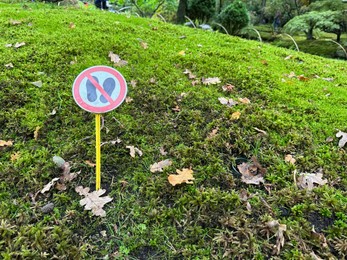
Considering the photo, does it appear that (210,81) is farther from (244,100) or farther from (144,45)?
(144,45)

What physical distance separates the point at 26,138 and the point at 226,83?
2020mm

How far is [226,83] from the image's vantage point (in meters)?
3.11

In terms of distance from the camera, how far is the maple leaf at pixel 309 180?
1.95 meters

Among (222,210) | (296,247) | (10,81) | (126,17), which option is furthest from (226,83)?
(126,17)

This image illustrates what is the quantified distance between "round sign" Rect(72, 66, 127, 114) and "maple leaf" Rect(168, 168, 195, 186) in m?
0.62

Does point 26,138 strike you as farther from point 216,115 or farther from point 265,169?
point 265,169

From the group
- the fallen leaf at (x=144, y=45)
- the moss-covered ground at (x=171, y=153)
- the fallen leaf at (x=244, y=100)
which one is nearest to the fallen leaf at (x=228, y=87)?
the moss-covered ground at (x=171, y=153)

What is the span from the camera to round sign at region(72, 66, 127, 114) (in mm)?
1685

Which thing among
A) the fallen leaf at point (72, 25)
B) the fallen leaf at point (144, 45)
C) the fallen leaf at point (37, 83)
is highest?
the fallen leaf at point (72, 25)

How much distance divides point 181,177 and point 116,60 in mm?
1857

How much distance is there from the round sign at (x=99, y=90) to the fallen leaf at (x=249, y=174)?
987 millimetres

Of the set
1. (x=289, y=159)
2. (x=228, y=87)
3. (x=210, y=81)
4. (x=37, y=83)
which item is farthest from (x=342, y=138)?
(x=37, y=83)

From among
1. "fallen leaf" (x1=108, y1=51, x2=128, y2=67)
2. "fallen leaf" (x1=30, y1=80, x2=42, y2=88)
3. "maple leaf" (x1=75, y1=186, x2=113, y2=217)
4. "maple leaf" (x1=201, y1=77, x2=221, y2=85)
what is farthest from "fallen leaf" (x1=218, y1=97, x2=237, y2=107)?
"fallen leaf" (x1=30, y1=80, x2=42, y2=88)

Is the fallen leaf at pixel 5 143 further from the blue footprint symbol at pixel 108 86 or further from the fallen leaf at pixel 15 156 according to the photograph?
the blue footprint symbol at pixel 108 86
